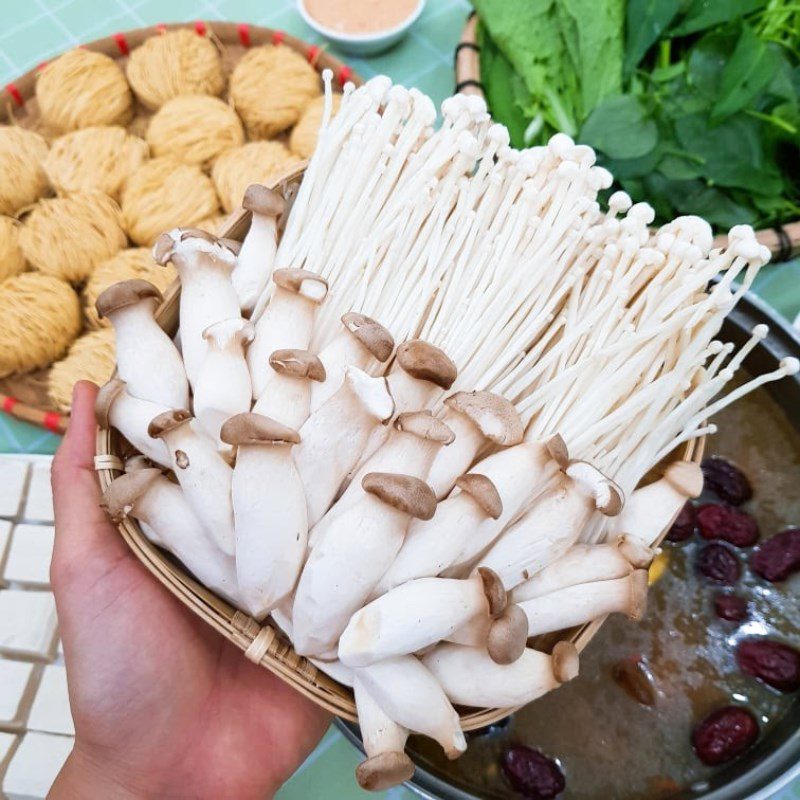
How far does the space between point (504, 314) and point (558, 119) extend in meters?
1.04

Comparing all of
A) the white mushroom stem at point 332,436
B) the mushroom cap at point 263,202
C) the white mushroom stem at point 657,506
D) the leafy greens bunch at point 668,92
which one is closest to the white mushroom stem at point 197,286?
the mushroom cap at point 263,202

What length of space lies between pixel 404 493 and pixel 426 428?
10 centimetres

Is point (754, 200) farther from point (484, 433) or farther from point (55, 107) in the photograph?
point (55, 107)

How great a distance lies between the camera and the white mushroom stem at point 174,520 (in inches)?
35.4

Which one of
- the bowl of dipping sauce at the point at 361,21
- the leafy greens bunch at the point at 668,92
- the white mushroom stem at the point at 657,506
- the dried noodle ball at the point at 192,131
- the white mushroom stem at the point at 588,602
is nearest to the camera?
the white mushroom stem at the point at 588,602

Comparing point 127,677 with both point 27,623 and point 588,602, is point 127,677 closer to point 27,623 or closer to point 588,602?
point 27,623

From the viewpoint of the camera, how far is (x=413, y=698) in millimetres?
812

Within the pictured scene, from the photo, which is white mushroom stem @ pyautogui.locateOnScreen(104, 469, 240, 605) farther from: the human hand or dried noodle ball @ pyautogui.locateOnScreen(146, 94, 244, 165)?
dried noodle ball @ pyautogui.locateOnScreen(146, 94, 244, 165)

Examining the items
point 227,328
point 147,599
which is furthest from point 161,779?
point 227,328

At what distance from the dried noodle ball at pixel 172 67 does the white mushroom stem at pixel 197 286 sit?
1.24 m

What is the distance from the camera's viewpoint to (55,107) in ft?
6.48

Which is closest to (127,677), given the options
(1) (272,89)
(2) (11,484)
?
(2) (11,484)

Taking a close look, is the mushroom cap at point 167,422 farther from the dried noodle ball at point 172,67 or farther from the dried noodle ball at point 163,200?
the dried noodle ball at point 172,67

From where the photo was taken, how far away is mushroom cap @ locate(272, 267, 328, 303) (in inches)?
37.4
